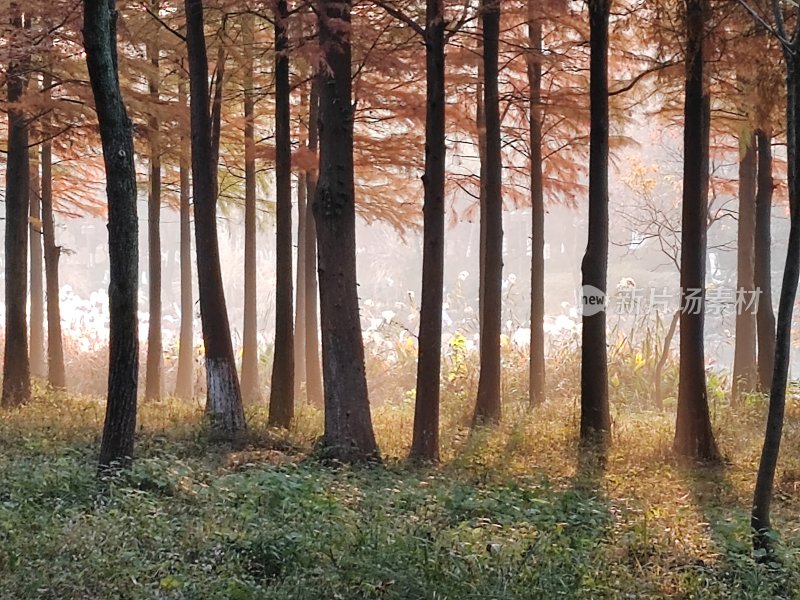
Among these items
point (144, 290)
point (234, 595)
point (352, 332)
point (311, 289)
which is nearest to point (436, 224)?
point (352, 332)

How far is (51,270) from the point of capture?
574 inches

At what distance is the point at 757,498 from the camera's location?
5.60m

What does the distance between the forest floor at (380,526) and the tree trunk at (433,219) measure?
1055mm

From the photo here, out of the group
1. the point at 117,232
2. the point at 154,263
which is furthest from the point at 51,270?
the point at 117,232

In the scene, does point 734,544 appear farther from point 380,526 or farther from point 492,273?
point 492,273

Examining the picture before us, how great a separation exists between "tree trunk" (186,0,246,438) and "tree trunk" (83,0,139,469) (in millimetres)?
2825

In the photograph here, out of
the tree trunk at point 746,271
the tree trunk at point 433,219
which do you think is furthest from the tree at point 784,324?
the tree trunk at point 746,271

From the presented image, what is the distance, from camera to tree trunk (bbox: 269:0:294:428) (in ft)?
34.2

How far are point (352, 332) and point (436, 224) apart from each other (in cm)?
161

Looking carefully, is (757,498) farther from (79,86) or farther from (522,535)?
(79,86)

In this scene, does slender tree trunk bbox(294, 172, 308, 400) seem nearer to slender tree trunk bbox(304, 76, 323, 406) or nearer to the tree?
slender tree trunk bbox(304, 76, 323, 406)

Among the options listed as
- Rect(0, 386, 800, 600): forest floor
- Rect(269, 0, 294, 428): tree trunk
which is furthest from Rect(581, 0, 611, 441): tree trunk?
Rect(269, 0, 294, 428): tree trunk

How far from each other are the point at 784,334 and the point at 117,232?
561 centimetres

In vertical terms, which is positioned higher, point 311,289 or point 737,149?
point 737,149
